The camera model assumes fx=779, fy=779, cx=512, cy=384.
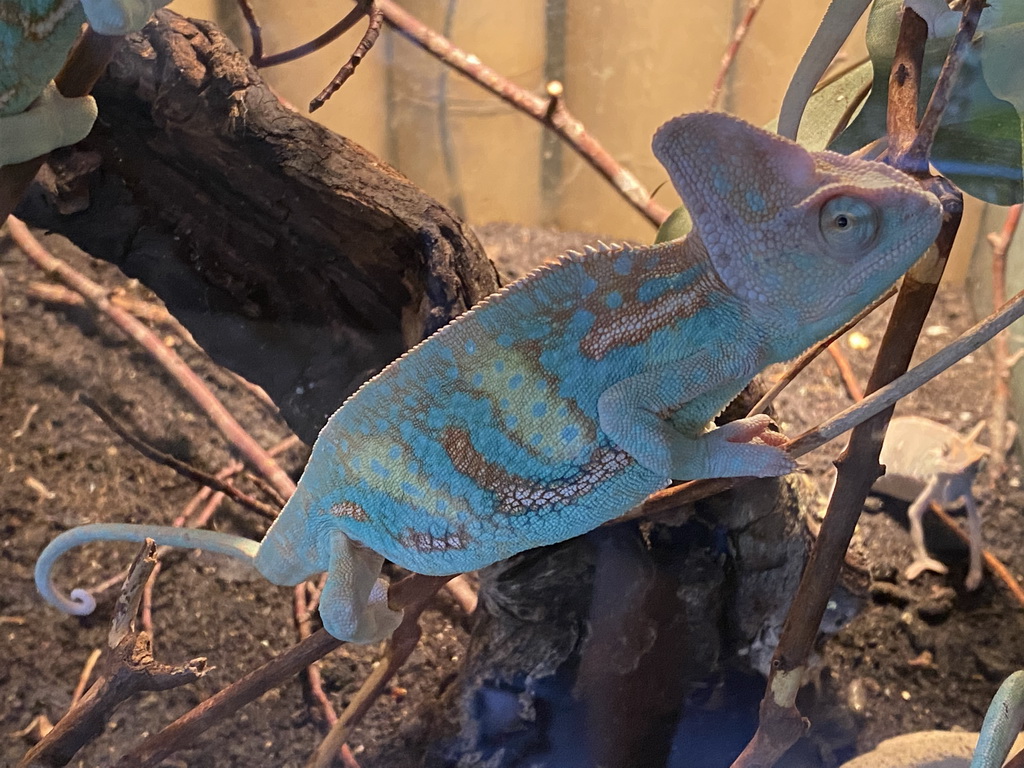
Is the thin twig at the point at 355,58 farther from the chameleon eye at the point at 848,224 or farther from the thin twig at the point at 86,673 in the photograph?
the thin twig at the point at 86,673

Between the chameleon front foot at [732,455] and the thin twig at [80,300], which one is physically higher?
the chameleon front foot at [732,455]

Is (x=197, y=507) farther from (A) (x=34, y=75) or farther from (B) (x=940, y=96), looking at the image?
(B) (x=940, y=96)

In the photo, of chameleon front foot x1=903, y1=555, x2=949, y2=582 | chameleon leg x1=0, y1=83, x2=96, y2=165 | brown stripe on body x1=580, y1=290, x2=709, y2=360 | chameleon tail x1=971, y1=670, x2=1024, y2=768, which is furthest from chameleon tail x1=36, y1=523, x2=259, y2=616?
chameleon front foot x1=903, y1=555, x2=949, y2=582

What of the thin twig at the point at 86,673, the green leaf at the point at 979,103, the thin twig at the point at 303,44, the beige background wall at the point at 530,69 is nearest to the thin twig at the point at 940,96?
the green leaf at the point at 979,103

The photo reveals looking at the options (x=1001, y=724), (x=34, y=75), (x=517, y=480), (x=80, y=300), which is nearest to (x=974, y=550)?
(x=1001, y=724)

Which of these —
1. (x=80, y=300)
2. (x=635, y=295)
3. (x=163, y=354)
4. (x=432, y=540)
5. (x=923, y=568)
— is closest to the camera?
(x=635, y=295)

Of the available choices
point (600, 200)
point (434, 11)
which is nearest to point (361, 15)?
point (434, 11)
